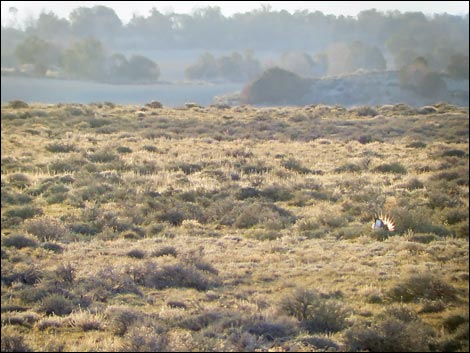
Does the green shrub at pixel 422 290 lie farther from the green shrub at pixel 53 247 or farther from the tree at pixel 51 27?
the tree at pixel 51 27

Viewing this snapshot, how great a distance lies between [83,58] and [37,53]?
5.44 meters

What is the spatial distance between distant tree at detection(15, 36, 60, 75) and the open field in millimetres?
3206

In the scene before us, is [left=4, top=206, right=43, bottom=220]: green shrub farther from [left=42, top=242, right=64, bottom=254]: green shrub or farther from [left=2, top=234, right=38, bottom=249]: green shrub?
[left=42, top=242, right=64, bottom=254]: green shrub

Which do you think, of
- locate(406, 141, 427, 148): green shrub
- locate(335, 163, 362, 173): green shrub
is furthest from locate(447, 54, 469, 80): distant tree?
locate(335, 163, 362, 173): green shrub

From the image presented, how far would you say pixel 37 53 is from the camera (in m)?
11.7

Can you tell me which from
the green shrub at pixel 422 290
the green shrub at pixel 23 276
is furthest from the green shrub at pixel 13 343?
the green shrub at pixel 422 290

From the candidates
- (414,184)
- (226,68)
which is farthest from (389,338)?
(226,68)

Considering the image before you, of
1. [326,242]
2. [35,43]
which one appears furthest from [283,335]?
[35,43]

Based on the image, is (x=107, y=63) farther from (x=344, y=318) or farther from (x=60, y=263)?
(x=344, y=318)

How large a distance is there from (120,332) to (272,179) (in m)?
11.1

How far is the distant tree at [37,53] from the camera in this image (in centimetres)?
1042

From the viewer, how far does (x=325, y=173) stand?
18.5 m

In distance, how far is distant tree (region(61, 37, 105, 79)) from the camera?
50.5 ft

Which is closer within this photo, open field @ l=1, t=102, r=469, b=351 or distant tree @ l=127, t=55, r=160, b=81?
open field @ l=1, t=102, r=469, b=351
